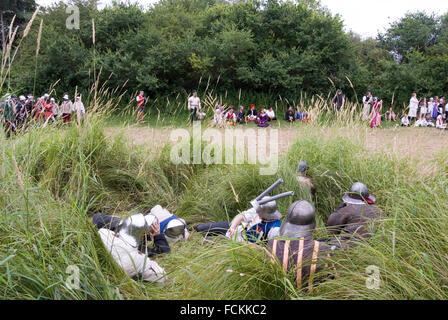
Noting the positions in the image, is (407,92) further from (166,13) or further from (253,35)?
(166,13)

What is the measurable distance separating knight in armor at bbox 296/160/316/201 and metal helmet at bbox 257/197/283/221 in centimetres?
65

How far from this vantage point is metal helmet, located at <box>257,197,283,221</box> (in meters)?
3.11

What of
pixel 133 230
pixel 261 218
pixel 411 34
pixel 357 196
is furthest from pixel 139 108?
pixel 411 34

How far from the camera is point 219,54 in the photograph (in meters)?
14.7

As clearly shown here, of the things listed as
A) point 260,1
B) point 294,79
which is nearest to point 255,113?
point 294,79

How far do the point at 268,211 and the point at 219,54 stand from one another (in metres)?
12.4

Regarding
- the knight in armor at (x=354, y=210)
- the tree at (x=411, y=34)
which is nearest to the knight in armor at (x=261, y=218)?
the knight in armor at (x=354, y=210)

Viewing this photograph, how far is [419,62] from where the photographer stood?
17.7 m

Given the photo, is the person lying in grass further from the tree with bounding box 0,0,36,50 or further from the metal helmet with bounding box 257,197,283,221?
the tree with bounding box 0,0,36,50

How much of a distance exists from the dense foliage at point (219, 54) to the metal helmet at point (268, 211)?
453 inches

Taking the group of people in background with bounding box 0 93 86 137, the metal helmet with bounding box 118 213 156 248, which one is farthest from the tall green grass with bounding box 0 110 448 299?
the group of people in background with bounding box 0 93 86 137

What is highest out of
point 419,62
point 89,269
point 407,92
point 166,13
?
point 166,13
